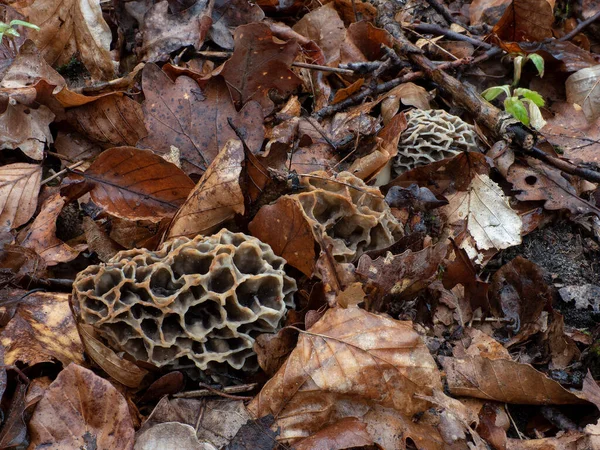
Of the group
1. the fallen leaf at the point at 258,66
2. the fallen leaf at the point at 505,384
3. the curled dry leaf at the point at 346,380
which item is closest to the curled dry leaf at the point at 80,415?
the curled dry leaf at the point at 346,380

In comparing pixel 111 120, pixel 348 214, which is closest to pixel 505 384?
pixel 348 214

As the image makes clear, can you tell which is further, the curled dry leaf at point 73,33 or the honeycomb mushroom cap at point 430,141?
the curled dry leaf at point 73,33

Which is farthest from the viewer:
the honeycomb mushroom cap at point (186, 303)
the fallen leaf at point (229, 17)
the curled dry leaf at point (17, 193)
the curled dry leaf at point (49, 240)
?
the fallen leaf at point (229, 17)

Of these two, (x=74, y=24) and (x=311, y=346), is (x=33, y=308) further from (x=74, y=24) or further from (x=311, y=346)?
(x=74, y=24)

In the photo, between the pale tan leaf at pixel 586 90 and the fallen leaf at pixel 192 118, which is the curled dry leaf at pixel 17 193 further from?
the pale tan leaf at pixel 586 90

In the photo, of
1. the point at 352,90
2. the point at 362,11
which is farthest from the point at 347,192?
the point at 362,11

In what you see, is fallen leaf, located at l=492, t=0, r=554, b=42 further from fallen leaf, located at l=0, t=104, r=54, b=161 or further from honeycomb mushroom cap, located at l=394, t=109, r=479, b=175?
fallen leaf, located at l=0, t=104, r=54, b=161
